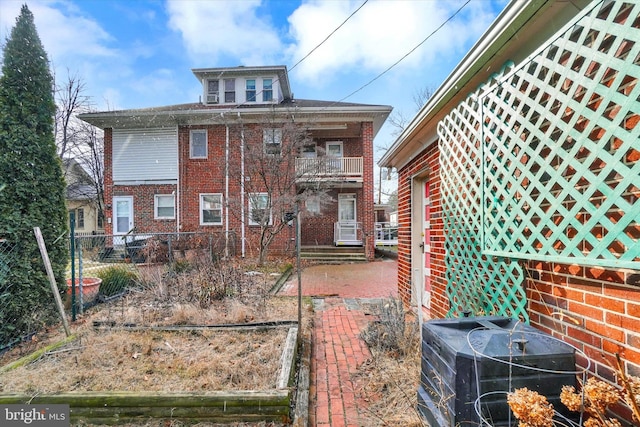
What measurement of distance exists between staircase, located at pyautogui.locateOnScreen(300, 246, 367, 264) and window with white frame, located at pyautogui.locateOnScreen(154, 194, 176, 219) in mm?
6243

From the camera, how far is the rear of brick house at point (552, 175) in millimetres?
1428

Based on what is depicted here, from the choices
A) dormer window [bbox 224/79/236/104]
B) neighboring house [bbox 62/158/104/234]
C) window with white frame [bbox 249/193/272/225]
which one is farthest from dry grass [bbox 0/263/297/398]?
neighboring house [bbox 62/158/104/234]

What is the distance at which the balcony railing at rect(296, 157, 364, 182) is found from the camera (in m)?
11.4

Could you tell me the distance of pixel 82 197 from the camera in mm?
22516

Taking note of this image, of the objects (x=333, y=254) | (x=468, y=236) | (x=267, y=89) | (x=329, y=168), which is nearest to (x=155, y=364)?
(x=468, y=236)

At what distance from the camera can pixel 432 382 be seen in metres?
1.96

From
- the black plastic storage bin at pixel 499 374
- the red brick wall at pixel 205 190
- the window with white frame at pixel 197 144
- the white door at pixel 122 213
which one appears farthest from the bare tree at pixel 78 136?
the black plastic storage bin at pixel 499 374

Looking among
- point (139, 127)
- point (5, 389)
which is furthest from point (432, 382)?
point (139, 127)

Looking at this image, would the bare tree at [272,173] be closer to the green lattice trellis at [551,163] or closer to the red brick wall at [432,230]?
the red brick wall at [432,230]

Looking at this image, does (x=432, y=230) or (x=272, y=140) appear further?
(x=272, y=140)

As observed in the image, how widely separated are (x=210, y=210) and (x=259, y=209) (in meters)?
4.05

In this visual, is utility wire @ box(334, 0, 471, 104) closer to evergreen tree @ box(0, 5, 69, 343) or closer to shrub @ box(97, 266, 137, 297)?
evergreen tree @ box(0, 5, 69, 343)

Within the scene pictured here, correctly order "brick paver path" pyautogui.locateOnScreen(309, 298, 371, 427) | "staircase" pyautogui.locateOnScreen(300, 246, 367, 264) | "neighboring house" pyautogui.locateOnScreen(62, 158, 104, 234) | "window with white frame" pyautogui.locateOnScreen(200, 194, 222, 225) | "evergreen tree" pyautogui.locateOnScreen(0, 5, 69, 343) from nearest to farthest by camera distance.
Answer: "brick paver path" pyautogui.locateOnScreen(309, 298, 371, 427) < "evergreen tree" pyautogui.locateOnScreen(0, 5, 69, 343) < "staircase" pyautogui.locateOnScreen(300, 246, 367, 264) < "window with white frame" pyautogui.locateOnScreen(200, 194, 222, 225) < "neighboring house" pyautogui.locateOnScreen(62, 158, 104, 234)

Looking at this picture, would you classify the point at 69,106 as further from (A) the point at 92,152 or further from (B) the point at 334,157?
(B) the point at 334,157
